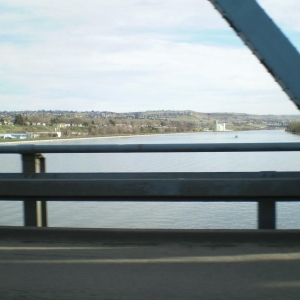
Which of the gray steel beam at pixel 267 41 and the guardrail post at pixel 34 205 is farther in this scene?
the guardrail post at pixel 34 205

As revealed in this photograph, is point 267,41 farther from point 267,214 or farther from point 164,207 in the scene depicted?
point 164,207

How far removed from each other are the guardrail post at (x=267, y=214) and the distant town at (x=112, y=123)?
1368mm

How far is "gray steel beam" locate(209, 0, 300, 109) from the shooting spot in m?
4.30

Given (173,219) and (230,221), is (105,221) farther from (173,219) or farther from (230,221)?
(230,221)

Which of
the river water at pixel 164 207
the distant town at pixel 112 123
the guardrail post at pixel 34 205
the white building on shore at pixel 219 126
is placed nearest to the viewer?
the river water at pixel 164 207

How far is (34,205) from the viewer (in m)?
6.44

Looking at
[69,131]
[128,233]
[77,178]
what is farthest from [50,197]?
[69,131]

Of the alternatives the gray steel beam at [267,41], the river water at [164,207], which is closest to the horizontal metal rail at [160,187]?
the river water at [164,207]

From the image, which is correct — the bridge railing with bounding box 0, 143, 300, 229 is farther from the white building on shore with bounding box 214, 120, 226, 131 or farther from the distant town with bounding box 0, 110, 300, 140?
the white building on shore with bounding box 214, 120, 226, 131

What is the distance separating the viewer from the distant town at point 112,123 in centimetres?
756

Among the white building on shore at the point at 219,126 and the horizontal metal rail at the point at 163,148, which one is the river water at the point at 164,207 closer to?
the horizontal metal rail at the point at 163,148

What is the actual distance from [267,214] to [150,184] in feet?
4.82

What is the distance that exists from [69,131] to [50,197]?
158 cm

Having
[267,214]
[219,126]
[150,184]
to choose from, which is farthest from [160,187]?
[219,126]
